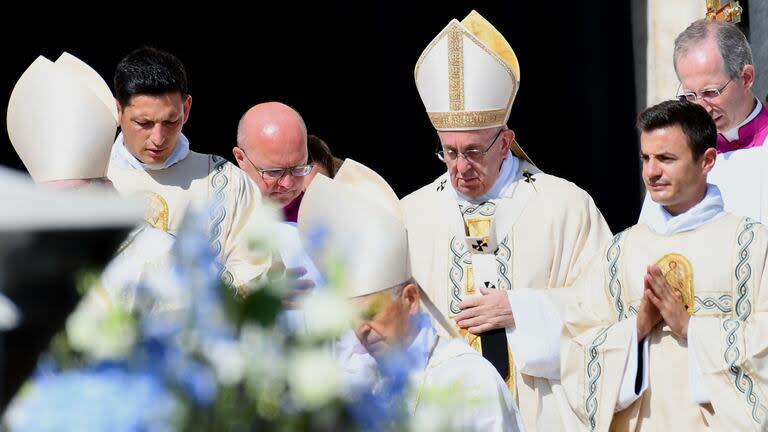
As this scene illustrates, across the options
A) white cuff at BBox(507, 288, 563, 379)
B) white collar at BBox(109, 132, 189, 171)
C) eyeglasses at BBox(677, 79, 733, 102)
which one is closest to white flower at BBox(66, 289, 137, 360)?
white cuff at BBox(507, 288, 563, 379)

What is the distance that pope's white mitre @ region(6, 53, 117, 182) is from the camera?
4.66 m

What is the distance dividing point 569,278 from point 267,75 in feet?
13.0

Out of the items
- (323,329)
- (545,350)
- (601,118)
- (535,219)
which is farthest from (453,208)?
(323,329)

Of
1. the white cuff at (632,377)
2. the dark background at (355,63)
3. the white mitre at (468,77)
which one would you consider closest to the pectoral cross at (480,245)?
the white mitre at (468,77)

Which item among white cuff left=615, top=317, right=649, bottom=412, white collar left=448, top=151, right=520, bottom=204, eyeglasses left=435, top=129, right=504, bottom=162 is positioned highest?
eyeglasses left=435, top=129, right=504, bottom=162

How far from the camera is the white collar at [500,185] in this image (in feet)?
17.3

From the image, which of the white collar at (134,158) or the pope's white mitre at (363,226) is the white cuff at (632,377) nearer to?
the pope's white mitre at (363,226)

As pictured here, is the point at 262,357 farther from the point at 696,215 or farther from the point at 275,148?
the point at 275,148

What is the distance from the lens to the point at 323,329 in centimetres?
150

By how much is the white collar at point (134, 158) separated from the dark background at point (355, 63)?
318 centimetres

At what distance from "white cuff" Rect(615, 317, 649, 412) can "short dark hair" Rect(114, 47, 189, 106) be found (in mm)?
1599

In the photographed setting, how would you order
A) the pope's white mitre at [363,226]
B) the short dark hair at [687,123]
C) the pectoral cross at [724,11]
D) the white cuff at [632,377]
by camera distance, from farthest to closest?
the pectoral cross at [724,11] < the short dark hair at [687,123] < the white cuff at [632,377] < the pope's white mitre at [363,226]

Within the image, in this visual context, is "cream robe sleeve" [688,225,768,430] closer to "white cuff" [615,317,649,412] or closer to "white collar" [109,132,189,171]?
"white cuff" [615,317,649,412]

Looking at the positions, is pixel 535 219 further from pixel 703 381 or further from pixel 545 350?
pixel 703 381
